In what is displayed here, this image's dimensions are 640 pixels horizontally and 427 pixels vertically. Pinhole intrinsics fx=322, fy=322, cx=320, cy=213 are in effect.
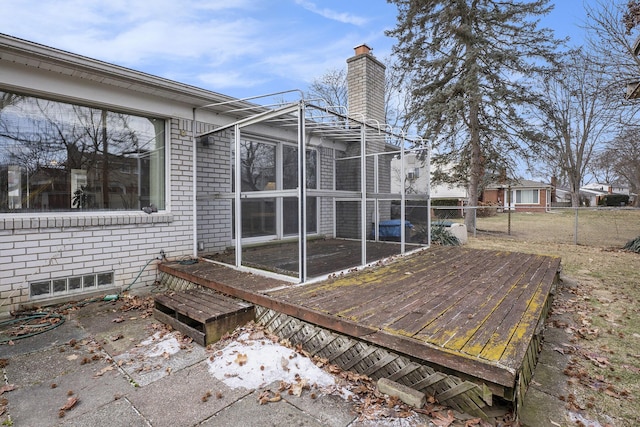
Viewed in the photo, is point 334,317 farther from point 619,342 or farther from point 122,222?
point 122,222

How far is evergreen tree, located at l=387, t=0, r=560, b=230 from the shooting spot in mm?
10695

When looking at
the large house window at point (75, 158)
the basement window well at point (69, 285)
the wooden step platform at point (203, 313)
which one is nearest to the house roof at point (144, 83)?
the large house window at point (75, 158)

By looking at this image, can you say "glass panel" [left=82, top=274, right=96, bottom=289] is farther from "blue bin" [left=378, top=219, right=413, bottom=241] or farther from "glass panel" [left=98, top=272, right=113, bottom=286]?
"blue bin" [left=378, top=219, right=413, bottom=241]

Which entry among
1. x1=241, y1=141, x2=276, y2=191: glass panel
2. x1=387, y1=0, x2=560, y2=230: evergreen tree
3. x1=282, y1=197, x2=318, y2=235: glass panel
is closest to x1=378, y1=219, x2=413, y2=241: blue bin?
x1=282, y1=197, x2=318, y2=235: glass panel

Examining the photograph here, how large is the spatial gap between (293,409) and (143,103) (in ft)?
14.2

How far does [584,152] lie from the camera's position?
64.0ft

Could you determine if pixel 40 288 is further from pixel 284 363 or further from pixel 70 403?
pixel 284 363

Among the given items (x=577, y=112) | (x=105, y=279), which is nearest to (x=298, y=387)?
(x=105, y=279)

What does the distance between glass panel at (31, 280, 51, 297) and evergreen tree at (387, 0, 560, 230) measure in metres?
11.2

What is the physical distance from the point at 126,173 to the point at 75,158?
1.95 feet

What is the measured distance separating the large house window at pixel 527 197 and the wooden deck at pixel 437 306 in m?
28.4

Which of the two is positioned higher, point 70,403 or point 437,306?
point 437,306

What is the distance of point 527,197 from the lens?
29.3 meters

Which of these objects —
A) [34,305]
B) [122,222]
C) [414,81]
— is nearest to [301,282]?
[122,222]
